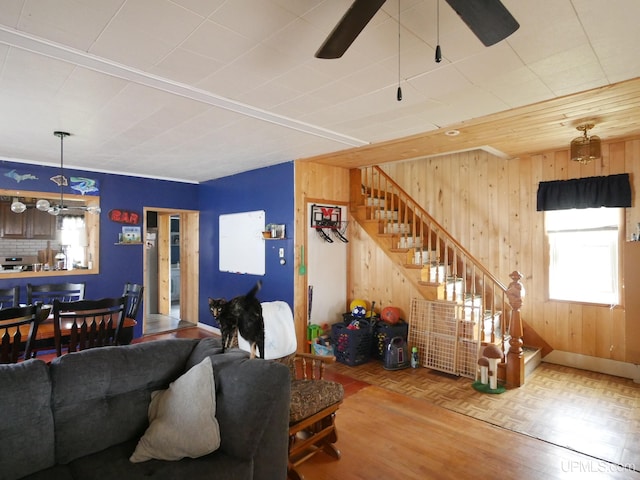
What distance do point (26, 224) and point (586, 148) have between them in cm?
849

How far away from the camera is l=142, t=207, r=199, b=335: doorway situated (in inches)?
256

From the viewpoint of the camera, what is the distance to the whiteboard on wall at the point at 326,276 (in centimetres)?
497

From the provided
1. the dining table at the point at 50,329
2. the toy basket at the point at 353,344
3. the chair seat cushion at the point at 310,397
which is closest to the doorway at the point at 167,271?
the dining table at the point at 50,329

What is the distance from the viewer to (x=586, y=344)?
14.3 ft

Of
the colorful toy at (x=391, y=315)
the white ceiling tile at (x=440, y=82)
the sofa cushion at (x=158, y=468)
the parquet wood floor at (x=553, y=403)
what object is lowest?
the parquet wood floor at (x=553, y=403)

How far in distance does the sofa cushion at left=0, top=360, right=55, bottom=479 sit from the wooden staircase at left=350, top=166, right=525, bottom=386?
3.73 m

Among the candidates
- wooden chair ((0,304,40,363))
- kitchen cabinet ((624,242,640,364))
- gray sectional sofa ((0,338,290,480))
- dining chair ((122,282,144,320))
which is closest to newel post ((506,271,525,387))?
kitchen cabinet ((624,242,640,364))

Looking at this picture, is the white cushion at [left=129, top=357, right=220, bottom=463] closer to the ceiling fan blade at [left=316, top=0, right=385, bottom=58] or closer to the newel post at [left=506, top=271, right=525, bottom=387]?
the ceiling fan blade at [left=316, top=0, right=385, bottom=58]

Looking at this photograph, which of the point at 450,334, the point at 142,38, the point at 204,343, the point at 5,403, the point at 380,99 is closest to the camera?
the point at 5,403

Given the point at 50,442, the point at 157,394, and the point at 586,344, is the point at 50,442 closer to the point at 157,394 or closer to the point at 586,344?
the point at 157,394

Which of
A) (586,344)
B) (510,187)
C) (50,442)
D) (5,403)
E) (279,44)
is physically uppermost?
(279,44)

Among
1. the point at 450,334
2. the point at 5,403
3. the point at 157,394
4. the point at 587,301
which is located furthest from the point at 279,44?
the point at 587,301

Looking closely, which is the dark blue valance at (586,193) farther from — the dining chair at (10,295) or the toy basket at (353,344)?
the dining chair at (10,295)

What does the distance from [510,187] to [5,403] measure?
5169mm
